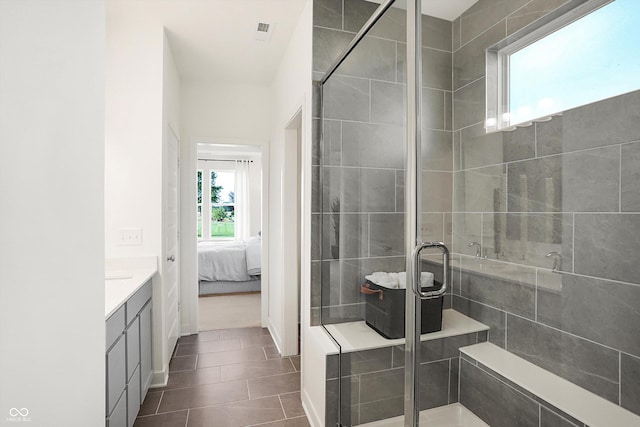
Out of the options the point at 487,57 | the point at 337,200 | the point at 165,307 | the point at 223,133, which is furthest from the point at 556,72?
the point at 223,133

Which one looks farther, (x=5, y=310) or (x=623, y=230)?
(x=623, y=230)

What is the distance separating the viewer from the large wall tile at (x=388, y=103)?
130 centimetres

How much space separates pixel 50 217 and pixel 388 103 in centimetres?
137

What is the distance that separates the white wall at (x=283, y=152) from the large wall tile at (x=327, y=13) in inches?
2.5

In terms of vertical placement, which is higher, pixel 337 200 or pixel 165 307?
pixel 337 200

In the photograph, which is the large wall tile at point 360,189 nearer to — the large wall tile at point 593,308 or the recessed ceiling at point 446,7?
the recessed ceiling at point 446,7

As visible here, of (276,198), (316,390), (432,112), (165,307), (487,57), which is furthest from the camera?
(276,198)

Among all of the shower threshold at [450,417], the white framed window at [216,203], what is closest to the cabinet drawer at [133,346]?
the shower threshold at [450,417]

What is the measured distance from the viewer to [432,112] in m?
1.14

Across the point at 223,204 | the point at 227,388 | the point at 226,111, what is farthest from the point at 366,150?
the point at 223,204

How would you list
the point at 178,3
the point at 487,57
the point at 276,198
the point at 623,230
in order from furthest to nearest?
the point at 276,198, the point at 178,3, the point at 487,57, the point at 623,230

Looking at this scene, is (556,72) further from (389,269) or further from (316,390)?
(316,390)

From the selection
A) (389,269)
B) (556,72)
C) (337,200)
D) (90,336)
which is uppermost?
(556,72)

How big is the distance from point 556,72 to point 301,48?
194 centimetres
